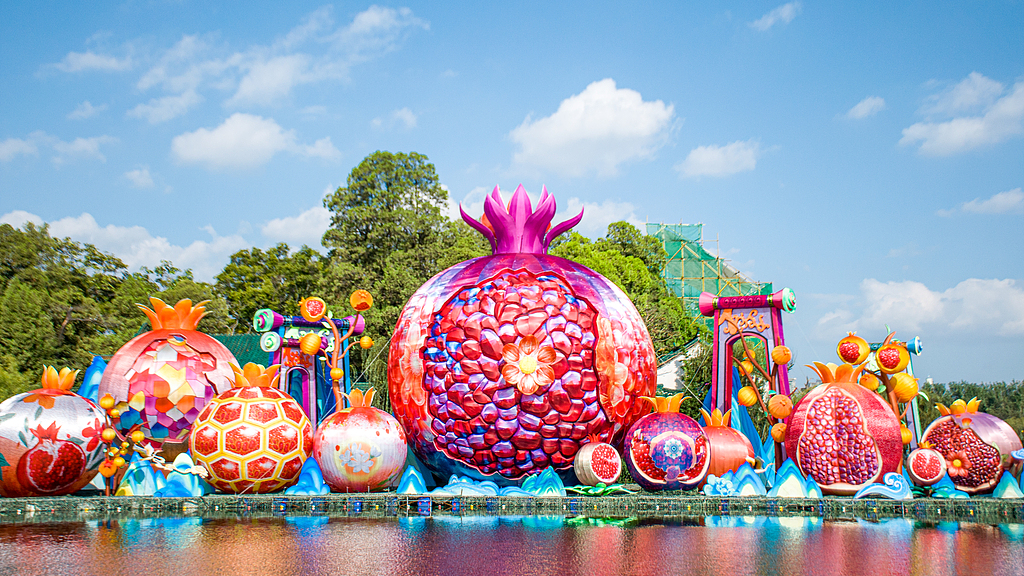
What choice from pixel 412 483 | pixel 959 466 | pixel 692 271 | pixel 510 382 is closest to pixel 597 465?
pixel 510 382

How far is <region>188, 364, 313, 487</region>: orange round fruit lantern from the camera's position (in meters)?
12.1

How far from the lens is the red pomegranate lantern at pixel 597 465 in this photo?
12.0 m

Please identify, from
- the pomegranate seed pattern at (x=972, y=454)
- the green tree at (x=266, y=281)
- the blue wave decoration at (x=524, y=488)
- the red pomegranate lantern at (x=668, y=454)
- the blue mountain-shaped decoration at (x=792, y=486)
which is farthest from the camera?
the green tree at (x=266, y=281)

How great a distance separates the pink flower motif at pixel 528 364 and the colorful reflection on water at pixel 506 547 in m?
2.04

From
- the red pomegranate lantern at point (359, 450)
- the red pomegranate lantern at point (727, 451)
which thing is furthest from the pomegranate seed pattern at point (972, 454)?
the red pomegranate lantern at point (359, 450)

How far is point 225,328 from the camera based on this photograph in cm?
3316

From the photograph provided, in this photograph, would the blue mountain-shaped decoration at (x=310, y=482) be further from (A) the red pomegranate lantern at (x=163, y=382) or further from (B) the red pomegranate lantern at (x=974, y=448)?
(B) the red pomegranate lantern at (x=974, y=448)

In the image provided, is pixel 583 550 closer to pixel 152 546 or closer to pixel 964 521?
pixel 152 546

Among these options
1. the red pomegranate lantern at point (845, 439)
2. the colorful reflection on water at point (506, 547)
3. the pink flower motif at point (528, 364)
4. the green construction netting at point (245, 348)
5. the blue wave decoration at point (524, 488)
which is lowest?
the colorful reflection on water at point (506, 547)

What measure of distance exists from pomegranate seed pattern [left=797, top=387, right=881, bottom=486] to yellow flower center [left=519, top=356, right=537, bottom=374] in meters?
4.34

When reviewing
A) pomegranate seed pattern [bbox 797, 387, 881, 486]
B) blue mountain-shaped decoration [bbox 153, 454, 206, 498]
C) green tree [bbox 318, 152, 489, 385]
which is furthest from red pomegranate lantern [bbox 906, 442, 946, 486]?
green tree [bbox 318, 152, 489, 385]

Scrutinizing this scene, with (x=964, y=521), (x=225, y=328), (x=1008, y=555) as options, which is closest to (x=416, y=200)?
(x=225, y=328)

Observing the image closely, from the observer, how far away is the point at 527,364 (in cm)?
1189

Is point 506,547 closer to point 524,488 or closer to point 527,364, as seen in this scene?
point 524,488
